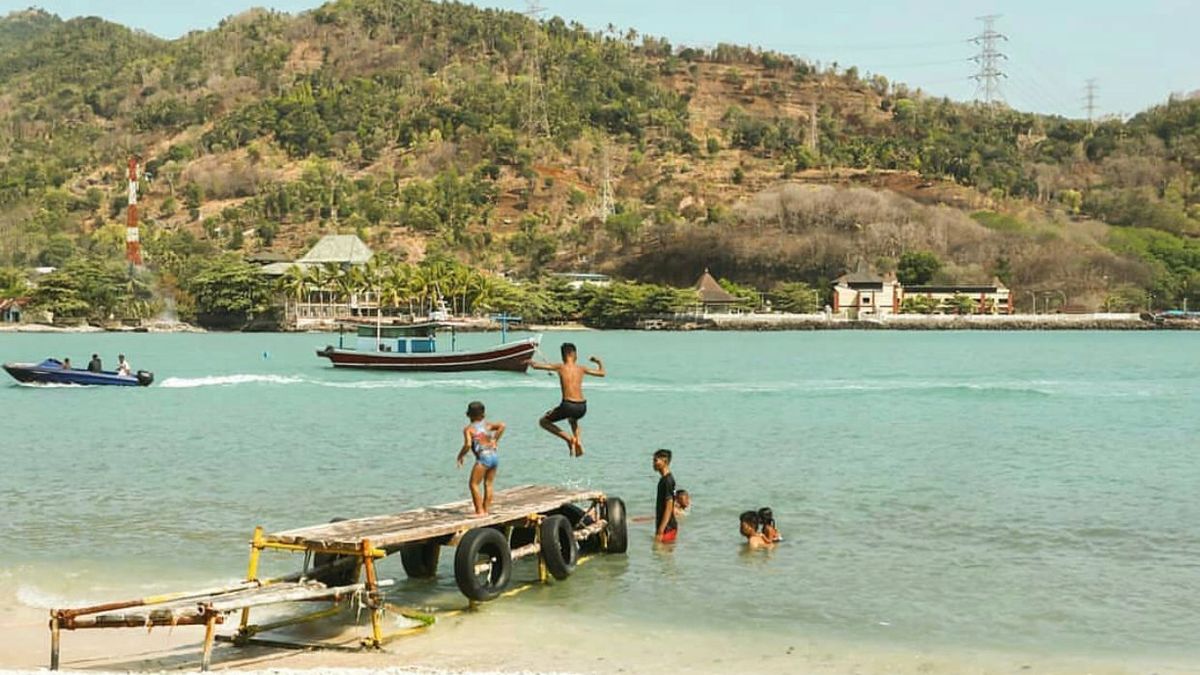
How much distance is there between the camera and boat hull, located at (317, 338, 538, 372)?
2773 inches

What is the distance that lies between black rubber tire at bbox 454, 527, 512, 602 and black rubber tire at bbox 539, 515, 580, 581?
717mm

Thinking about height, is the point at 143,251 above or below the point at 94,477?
above

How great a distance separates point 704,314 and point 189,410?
12314 cm

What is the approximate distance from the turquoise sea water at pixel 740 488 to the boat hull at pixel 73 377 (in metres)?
0.59

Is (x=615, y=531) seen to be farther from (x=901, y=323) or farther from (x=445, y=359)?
(x=901, y=323)

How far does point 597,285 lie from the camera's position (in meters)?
167

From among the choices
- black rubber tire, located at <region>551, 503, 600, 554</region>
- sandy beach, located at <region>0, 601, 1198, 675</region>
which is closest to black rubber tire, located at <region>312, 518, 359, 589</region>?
sandy beach, located at <region>0, 601, 1198, 675</region>

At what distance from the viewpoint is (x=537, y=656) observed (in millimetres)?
13883

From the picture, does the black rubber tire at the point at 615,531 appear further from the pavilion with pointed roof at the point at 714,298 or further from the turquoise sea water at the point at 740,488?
the pavilion with pointed roof at the point at 714,298

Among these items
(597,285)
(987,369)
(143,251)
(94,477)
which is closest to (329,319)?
(597,285)

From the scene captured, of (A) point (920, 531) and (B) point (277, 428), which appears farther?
(B) point (277, 428)

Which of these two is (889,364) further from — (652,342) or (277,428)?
(277,428)

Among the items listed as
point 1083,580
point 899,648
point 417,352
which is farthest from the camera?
point 417,352

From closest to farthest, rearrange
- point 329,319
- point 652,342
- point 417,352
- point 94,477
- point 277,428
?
point 94,477 < point 277,428 < point 417,352 < point 652,342 < point 329,319
